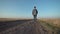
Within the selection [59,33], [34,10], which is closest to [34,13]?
[34,10]

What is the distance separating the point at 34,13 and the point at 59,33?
11.8 m

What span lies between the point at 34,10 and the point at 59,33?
38.9 feet

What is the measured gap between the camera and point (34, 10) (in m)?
21.5

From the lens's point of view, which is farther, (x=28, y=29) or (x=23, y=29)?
(x=28, y=29)

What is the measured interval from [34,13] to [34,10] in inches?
12.9

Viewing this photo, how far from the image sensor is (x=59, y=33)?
9.80 m

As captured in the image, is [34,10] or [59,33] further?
[34,10]

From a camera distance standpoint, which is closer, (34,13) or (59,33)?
(59,33)

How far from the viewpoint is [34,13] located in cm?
2155

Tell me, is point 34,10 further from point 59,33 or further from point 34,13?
point 59,33
